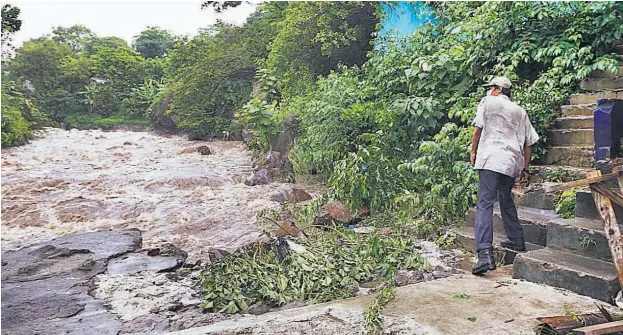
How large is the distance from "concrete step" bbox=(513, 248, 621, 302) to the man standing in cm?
31

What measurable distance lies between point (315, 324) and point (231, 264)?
194cm

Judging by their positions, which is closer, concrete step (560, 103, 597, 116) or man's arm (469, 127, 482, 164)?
man's arm (469, 127, 482, 164)

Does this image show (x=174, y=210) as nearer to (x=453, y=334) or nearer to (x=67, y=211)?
(x=67, y=211)

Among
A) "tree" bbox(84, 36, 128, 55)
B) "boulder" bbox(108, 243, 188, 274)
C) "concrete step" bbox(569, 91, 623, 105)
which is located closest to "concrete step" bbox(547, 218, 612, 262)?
"concrete step" bbox(569, 91, 623, 105)

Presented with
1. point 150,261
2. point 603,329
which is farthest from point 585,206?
point 150,261

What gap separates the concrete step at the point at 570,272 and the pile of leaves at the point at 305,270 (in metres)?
0.97

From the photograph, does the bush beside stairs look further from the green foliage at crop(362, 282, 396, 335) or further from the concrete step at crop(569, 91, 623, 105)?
the green foliage at crop(362, 282, 396, 335)

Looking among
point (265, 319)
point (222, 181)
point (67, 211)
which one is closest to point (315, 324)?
point (265, 319)

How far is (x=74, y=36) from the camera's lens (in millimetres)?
39312

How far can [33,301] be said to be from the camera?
4645 millimetres

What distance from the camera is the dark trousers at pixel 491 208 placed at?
386 centimetres

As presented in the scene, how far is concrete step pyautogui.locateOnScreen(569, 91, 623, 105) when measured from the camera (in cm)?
521

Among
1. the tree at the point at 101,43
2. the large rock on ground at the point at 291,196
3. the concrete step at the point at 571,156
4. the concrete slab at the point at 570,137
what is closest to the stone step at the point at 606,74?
the concrete slab at the point at 570,137

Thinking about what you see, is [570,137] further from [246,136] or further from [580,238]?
[246,136]
